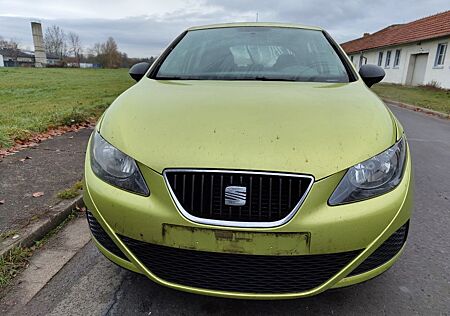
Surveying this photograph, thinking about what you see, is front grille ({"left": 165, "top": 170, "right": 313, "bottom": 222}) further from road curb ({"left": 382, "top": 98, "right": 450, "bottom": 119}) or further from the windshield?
road curb ({"left": 382, "top": 98, "right": 450, "bottom": 119})

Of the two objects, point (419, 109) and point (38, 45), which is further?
point (38, 45)

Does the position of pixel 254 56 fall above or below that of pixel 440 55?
below

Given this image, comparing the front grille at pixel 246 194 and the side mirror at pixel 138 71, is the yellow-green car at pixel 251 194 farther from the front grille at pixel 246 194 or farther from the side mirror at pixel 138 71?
the side mirror at pixel 138 71

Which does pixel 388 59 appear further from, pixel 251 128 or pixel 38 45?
pixel 38 45

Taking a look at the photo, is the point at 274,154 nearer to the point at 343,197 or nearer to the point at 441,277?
the point at 343,197

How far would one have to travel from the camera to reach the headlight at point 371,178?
1.58 m

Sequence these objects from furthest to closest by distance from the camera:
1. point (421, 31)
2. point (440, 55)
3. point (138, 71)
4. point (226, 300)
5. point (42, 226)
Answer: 1. point (421, 31)
2. point (440, 55)
3. point (138, 71)
4. point (42, 226)
5. point (226, 300)

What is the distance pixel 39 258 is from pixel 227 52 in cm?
208

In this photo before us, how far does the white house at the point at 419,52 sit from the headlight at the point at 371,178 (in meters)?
15.8

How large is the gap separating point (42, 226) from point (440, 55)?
75.2ft

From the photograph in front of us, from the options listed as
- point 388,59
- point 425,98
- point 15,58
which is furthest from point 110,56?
point 425,98

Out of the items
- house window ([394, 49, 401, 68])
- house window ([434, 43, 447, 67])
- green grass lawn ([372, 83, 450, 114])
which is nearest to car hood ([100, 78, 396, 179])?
green grass lawn ([372, 83, 450, 114])

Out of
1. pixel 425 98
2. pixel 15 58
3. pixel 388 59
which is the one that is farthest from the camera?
pixel 15 58

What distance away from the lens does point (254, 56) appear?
2887mm
